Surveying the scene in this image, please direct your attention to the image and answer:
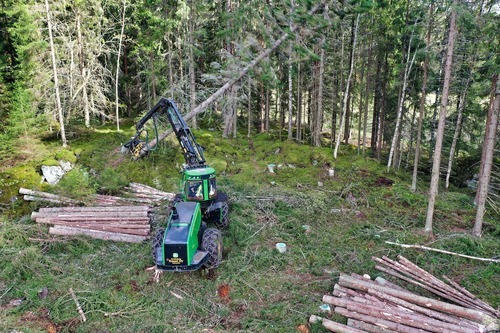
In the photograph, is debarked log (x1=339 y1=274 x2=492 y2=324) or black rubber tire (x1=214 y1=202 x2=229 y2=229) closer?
debarked log (x1=339 y1=274 x2=492 y2=324)

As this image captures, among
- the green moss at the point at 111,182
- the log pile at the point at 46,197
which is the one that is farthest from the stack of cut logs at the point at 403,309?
the green moss at the point at 111,182

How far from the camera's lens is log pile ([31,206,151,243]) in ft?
26.7

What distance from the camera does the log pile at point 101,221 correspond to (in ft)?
26.7

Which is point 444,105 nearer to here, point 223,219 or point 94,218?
point 223,219

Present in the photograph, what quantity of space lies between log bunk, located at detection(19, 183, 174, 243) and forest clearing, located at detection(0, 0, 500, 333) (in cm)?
5

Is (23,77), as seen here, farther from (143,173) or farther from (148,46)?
(143,173)

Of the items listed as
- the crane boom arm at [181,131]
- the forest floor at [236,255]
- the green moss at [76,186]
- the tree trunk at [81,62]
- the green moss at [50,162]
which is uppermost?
the tree trunk at [81,62]

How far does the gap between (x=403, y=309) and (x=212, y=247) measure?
12.6ft

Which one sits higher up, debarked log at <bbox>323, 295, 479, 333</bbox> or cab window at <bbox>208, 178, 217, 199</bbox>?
cab window at <bbox>208, 178, 217, 199</bbox>

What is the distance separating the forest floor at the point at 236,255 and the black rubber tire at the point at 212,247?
13.4 inches

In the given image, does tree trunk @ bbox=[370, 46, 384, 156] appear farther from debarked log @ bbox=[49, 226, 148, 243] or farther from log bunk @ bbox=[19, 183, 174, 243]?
A: debarked log @ bbox=[49, 226, 148, 243]

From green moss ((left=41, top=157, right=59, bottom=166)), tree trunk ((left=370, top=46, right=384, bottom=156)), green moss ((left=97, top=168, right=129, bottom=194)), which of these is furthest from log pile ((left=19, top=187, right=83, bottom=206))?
tree trunk ((left=370, top=46, right=384, bottom=156))

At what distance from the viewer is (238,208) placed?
31.4 feet

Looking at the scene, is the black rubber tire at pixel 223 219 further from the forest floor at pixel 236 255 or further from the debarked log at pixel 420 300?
the debarked log at pixel 420 300
